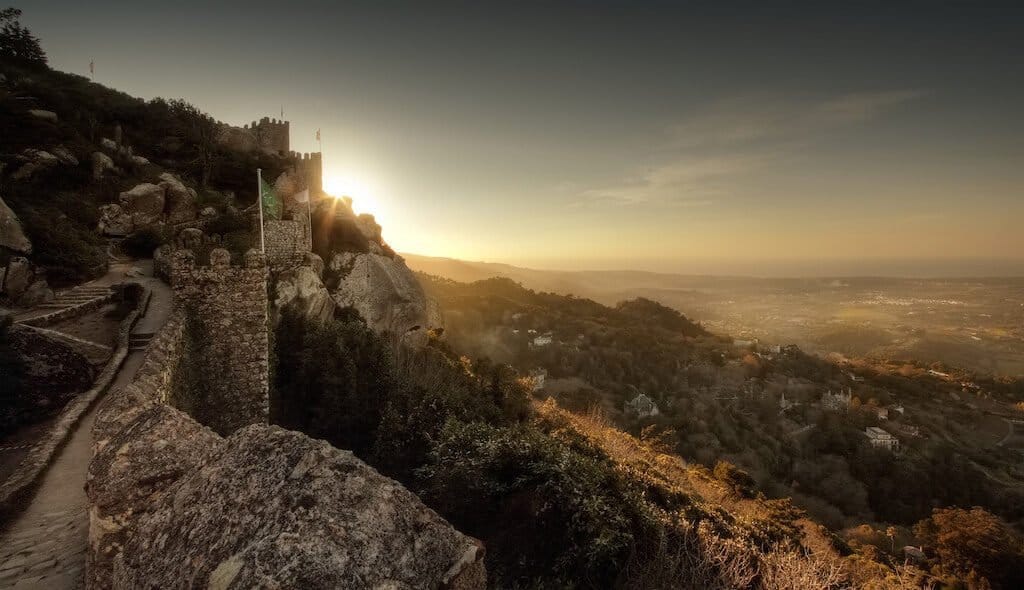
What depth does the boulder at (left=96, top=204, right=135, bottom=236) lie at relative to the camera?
1797cm

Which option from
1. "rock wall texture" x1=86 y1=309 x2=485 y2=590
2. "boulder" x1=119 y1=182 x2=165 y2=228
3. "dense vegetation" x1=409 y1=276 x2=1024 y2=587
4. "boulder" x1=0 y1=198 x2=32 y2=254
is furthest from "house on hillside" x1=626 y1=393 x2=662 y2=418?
"rock wall texture" x1=86 y1=309 x2=485 y2=590

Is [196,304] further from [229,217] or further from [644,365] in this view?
[644,365]

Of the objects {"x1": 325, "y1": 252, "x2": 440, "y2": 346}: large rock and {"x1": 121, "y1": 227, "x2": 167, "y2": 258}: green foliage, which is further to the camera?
{"x1": 325, "y1": 252, "x2": 440, "y2": 346}: large rock

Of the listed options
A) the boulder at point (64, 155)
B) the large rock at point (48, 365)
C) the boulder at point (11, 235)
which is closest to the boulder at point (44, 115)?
the boulder at point (64, 155)

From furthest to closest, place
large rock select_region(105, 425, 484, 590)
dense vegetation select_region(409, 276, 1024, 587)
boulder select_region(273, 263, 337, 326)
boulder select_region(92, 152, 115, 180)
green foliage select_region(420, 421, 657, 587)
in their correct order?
dense vegetation select_region(409, 276, 1024, 587), boulder select_region(92, 152, 115, 180), boulder select_region(273, 263, 337, 326), green foliage select_region(420, 421, 657, 587), large rock select_region(105, 425, 484, 590)

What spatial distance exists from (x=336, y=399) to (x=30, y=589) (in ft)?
32.7

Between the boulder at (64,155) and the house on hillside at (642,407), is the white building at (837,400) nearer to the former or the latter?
the house on hillside at (642,407)

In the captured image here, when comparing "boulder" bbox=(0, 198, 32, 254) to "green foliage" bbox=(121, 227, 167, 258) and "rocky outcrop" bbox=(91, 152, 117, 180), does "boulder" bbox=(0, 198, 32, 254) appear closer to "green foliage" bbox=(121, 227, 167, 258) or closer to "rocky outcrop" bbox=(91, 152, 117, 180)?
"green foliage" bbox=(121, 227, 167, 258)

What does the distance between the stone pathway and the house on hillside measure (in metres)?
38.6

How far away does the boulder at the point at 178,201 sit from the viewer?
20391mm

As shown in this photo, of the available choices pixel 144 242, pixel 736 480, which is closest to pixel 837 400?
pixel 736 480

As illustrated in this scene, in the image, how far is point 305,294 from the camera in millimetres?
17953

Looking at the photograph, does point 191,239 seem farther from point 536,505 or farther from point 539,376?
point 539,376

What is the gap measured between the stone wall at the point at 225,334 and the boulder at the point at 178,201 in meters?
13.0
